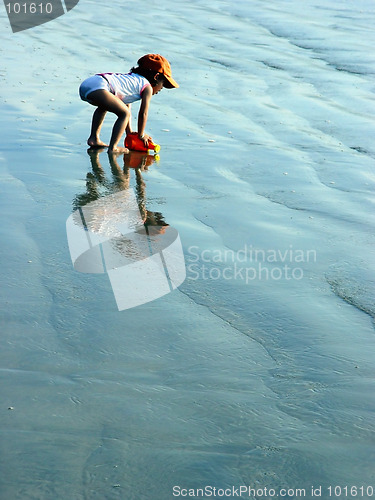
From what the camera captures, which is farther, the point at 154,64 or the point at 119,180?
the point at 154,64

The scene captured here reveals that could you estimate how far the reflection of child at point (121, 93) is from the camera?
6.12 metres

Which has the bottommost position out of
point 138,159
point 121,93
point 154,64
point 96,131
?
point 138,159

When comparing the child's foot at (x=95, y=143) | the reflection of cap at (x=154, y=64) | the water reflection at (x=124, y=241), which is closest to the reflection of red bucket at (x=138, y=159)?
the child's foot at (x=95, y=143)

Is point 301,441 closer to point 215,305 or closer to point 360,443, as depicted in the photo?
point 360,443

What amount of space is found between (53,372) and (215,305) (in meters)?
0.96

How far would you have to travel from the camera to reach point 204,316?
3277mm

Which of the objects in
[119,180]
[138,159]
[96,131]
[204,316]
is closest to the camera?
[204,316]

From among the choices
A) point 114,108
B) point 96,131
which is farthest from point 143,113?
point 96,131

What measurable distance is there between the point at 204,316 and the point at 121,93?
3.49m

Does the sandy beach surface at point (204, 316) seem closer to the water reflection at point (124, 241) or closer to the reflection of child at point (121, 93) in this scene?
the water reflection at point (124, 241)

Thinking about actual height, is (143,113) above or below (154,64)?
below

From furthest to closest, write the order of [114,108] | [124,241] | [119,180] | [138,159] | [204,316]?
1. [114,108]
2. [138,159]
3. [119,180]
4. [124,241]
5. [204,316]

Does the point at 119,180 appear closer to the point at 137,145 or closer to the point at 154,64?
the point at 137,145

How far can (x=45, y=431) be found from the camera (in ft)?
7.83
